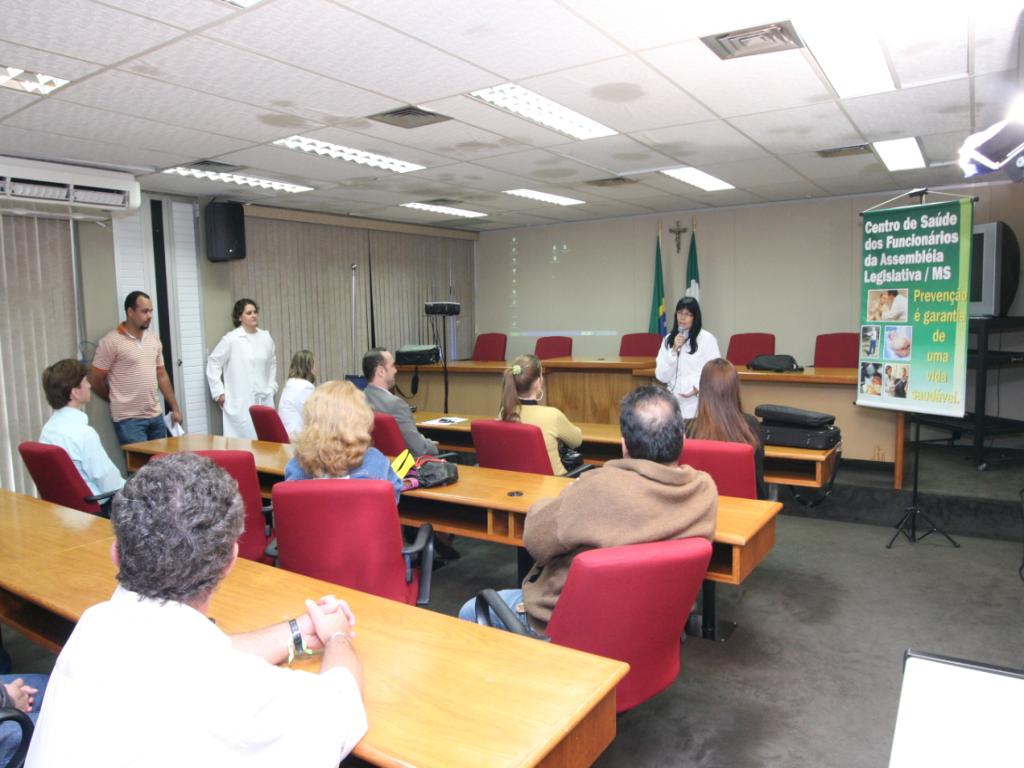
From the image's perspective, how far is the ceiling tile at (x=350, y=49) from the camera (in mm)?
2668

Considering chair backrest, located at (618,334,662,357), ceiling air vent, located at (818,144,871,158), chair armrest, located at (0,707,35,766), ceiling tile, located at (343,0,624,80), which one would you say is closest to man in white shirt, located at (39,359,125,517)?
chair armrest, located at (0,707,35,766)

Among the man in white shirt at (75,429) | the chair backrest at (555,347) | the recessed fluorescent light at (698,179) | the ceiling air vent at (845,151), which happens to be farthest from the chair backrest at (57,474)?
the chair backrest at (555,347)

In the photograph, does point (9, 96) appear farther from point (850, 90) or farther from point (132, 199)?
point (850, 90)

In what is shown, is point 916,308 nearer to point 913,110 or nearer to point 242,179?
point 913,110

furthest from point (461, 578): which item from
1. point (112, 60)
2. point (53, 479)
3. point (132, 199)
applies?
point (132, 199)

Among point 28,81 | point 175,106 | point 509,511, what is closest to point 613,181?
point 175,106

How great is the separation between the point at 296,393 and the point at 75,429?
1.51m

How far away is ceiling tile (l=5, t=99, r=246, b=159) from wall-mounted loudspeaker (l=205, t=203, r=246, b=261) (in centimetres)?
174

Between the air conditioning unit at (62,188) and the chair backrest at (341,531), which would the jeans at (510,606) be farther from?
the air conditioning unit at (62,188)

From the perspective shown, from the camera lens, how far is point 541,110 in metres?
4.11

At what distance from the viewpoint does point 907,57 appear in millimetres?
3213

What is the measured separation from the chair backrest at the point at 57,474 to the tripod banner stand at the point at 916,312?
4.46 metres

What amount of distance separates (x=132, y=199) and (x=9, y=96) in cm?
184

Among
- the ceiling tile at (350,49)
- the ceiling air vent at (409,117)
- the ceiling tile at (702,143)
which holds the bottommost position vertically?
the ceiling tile at (350,49)
